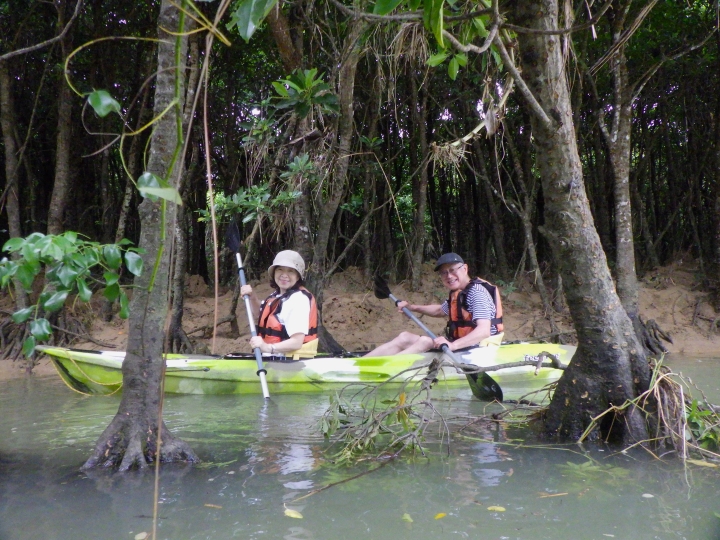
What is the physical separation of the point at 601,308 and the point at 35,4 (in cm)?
646

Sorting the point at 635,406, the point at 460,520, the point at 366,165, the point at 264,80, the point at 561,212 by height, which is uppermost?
the point at 264,80

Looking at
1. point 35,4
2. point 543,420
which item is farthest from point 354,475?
point 35,4

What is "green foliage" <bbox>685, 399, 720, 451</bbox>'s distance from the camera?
2.95 m

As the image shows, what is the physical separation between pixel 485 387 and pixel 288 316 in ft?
6.32

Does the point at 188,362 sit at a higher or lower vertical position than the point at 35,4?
lower

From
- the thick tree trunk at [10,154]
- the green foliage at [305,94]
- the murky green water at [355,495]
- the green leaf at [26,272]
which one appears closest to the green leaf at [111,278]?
the green leaf at [26,272]

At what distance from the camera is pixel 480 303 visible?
521 cm

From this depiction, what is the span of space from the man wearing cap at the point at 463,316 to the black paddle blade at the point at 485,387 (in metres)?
1.21

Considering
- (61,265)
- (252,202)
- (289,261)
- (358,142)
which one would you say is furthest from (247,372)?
(358,142)

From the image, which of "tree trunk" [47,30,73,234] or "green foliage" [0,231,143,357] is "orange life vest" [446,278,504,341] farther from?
"tree trunk" [47,30,73,234]

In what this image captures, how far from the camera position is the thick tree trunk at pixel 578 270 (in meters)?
2.97

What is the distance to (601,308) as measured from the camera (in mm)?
3078

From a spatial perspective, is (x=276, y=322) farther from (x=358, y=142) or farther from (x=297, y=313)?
(x=358, y=142)

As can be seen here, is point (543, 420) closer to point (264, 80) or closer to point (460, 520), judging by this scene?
point (460, 520)
